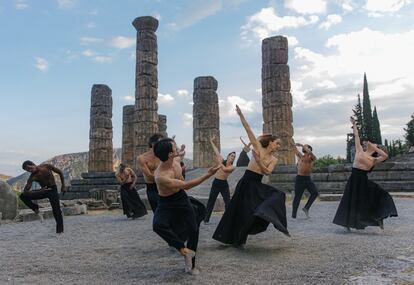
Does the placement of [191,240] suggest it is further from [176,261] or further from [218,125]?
[218,125]

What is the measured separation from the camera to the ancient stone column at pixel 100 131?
2389 cm

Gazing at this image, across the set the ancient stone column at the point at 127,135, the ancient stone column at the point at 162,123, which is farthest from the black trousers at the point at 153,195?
the ancient stone column at the point at 162,123

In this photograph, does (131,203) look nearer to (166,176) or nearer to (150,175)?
(150,175)

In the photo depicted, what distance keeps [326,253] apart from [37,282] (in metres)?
3.25

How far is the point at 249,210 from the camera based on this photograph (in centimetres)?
538

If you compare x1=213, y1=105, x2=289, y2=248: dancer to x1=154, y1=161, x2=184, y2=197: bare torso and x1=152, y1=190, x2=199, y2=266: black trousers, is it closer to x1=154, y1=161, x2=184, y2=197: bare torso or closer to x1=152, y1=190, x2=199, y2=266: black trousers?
x1=152, y1=190, x2=199, y2=266: black trousers

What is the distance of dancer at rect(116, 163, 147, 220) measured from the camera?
34.6ft

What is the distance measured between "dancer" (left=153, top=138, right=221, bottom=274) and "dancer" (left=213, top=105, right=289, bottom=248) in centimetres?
100

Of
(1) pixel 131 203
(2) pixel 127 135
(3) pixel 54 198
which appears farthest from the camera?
(2) pixel 127 135

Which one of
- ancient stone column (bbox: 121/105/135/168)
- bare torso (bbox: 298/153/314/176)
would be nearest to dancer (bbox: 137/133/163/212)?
bare torso (bbox: 298/153/314/176)

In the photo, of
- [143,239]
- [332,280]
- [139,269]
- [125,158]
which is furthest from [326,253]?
[125,158]

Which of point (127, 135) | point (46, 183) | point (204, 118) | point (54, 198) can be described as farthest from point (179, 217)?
point (127, 135)

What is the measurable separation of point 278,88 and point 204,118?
15.0 ft

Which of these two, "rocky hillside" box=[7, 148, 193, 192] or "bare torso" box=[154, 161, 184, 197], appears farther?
"rocky hillside" box=[7, 148, 193, 192]
